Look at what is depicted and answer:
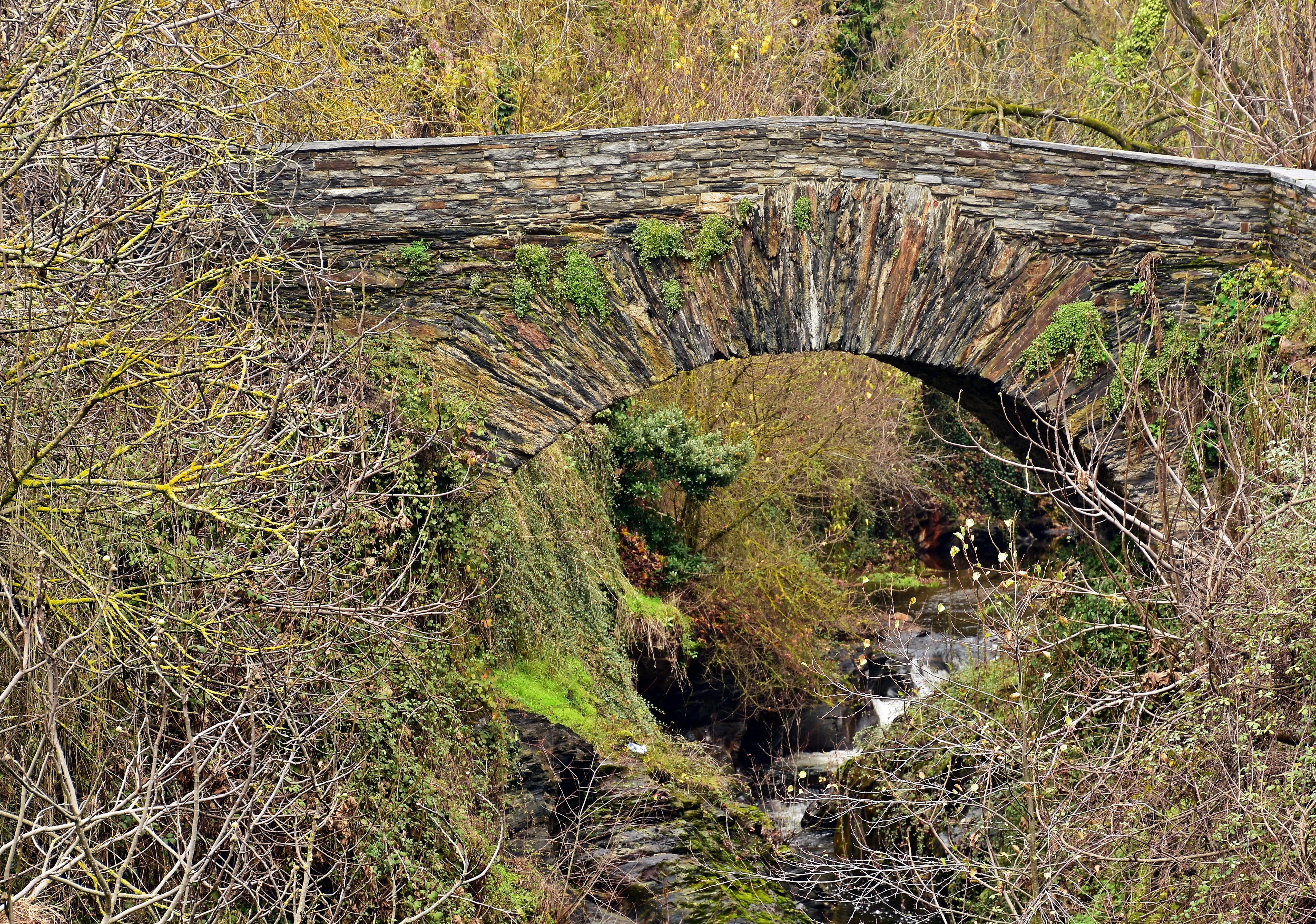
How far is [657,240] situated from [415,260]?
1.58 m

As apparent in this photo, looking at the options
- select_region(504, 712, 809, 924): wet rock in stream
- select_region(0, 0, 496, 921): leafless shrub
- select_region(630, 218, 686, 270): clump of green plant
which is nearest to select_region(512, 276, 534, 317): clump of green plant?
select_region(630, 218, 686, 270): clump of green plant

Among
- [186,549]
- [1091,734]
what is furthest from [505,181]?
[1091,734]

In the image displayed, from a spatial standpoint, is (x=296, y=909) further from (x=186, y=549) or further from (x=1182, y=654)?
(x=1182, y=654)

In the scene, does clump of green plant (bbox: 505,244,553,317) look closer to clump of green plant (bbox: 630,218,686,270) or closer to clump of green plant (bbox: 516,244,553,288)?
clump of green plant (bbox: 516,244,553,288)

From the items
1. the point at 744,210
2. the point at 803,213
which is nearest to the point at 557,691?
the point at 744,210

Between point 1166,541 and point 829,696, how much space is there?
3.30 m

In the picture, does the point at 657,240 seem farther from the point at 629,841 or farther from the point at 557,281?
the point at 629,841

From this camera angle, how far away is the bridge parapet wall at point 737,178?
745cm

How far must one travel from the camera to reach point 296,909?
4242 millimetres

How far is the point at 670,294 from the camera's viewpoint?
7.66 metres

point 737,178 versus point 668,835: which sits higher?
point 737,178

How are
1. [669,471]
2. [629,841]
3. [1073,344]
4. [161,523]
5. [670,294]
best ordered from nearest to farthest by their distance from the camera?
1. [161,523]
2. [670,294]
3. [1073,344]
4. [629,841]
5. [669,471]

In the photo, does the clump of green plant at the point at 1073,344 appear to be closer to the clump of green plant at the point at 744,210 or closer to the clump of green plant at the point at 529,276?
the clump of green plant at the point at 744,210

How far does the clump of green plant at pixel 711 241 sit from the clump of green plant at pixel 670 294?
0.19 metres
